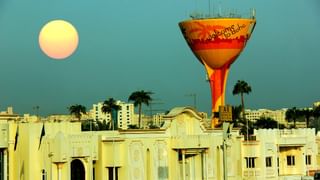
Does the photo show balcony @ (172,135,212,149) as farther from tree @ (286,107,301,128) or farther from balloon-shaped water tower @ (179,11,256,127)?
tree @ (286,107,301,128)

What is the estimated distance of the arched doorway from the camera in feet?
190

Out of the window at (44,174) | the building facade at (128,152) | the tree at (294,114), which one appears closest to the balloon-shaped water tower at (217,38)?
the building facade at (128,152)

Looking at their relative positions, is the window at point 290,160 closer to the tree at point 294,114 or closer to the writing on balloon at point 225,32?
the writing on balloon at point 225,32

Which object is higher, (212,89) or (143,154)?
(212,89)

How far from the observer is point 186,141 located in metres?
63.2

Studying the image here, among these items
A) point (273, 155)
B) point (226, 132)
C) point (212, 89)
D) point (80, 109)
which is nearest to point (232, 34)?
point (212, 89)

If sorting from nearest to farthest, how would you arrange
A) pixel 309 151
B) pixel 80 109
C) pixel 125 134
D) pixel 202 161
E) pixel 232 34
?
pixel 125 134 < pixel 202 161 < pixel 309 151 < pixel 232 34 < pixel 80 109

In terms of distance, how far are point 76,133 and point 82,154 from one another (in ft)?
4.93

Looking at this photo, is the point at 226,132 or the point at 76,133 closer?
the point at 226,132

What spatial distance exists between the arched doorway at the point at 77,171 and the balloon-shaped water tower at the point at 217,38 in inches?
1931

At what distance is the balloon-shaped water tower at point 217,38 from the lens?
107 metres

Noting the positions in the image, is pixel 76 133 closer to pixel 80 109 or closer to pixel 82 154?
pixel 82 154

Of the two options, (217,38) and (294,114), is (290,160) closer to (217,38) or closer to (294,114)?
(217,38)

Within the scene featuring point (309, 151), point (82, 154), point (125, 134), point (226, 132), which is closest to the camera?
point (226, 132)
